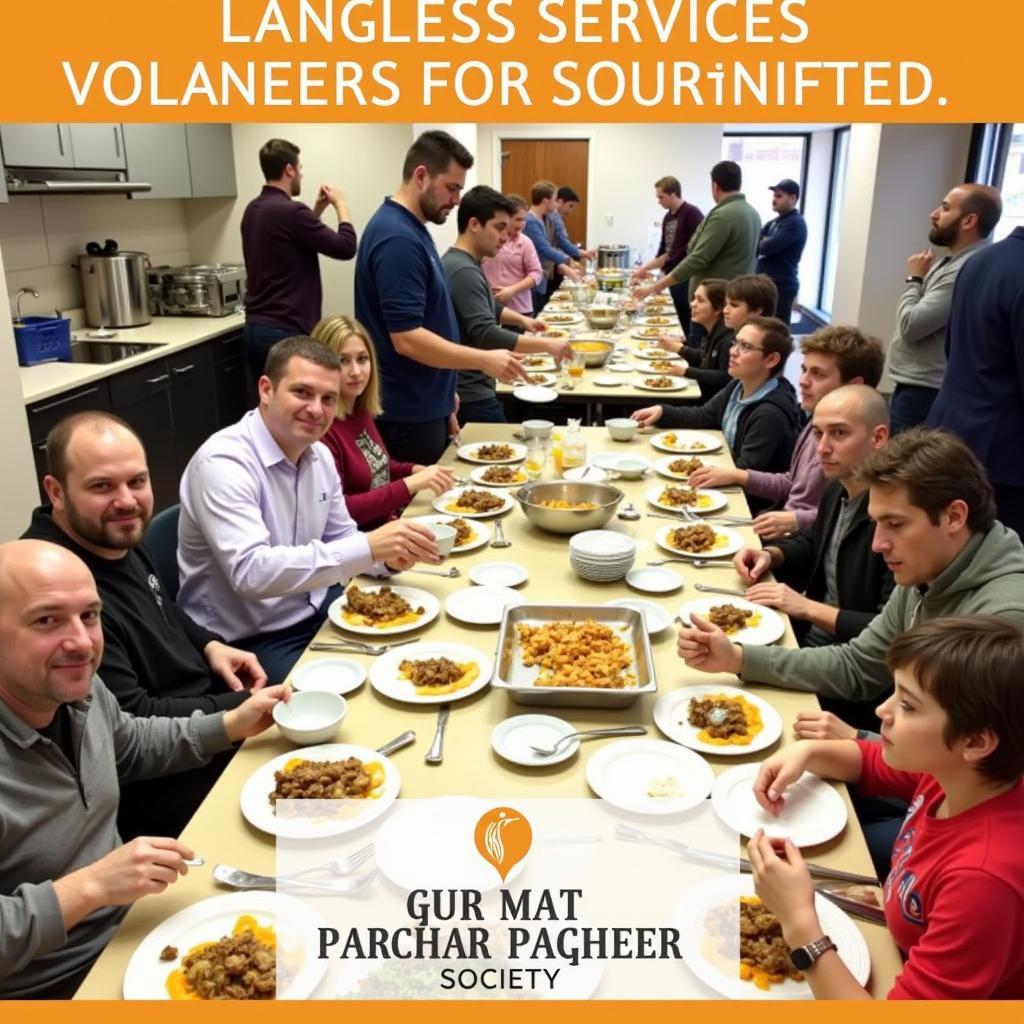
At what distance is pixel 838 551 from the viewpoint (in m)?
2.26

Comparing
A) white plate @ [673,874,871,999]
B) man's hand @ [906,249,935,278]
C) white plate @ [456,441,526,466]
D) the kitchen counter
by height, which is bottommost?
white plate @ [673,874,871,999]

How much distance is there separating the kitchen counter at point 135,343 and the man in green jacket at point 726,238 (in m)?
3.11

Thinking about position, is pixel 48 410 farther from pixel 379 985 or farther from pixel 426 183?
pixel 379 985

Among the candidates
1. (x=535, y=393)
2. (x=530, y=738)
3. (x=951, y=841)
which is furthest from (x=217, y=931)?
(x=535, y=393)

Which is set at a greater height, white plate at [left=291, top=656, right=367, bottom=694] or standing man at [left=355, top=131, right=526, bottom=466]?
standing man at [left=355, top=131, right=526, bottom=466]

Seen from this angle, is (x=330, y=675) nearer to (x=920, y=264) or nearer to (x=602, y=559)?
(x=602, y=559)

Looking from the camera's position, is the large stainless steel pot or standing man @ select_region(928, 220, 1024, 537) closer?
standing man @ select_region(928, 220, 1024, 537)

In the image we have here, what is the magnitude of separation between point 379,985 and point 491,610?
1.02 m

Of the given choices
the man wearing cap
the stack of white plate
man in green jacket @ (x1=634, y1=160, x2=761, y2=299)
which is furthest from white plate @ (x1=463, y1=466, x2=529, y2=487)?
the man wearing cap

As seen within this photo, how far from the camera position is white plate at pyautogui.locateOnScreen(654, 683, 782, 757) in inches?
59.7

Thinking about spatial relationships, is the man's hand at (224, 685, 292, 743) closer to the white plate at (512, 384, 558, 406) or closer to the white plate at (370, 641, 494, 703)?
the white plate at (370, 641, 494, 703)

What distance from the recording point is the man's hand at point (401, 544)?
6.79ft

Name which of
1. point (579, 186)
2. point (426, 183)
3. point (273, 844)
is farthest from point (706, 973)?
point (579, 186)

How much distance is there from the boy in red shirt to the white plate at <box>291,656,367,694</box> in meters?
0.84
